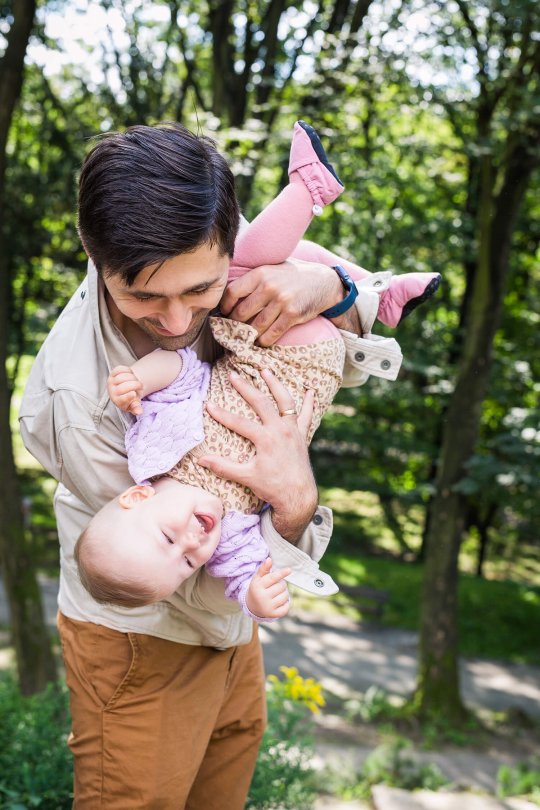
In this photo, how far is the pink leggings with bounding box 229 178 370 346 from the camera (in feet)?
6.53

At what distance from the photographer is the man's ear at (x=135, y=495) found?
176 centimetres

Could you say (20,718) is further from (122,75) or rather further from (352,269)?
(122,75)

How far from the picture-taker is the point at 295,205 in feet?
6.53

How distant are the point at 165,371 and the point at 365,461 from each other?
9.90 m

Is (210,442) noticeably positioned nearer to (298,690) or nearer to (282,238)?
(282,238)

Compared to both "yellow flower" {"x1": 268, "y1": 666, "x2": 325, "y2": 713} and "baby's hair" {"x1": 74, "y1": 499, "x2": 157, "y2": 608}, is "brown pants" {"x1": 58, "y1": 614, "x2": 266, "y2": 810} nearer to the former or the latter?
"baby's hair" {"x1": 74, "y1": 499, "x2": 157, "y2": 608}

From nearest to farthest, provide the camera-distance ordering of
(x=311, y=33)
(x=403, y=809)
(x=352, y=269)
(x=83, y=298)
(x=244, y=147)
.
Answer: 1. (x=83, y=298)
2. (x=352, y=269)
3. (x=403, y=809)
4. (x=244, y=147)
5. (x=311, y=33)

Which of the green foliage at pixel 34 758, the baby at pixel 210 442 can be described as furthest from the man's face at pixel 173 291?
the green foliage at pixel 34 758

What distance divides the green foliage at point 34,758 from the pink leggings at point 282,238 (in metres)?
1.77

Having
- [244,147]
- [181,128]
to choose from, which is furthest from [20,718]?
[244,147]

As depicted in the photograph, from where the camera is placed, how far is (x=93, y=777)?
1998 millimetres

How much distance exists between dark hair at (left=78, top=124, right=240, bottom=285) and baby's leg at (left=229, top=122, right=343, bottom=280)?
0.29 metres

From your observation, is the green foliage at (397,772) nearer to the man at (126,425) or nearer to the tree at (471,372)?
the tree at (471,372)

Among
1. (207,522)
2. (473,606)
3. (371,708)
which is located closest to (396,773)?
(371,708)
